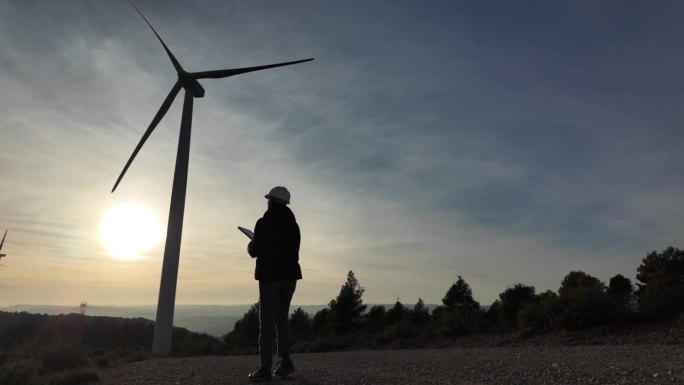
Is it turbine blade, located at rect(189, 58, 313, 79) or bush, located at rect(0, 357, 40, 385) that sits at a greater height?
turbine blade, located at rect(189, 58, 313, 79)

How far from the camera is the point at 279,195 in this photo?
7.04m

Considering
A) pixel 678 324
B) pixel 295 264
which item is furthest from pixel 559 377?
pixel 678 324

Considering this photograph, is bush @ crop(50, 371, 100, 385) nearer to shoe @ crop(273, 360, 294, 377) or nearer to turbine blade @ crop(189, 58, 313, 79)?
shoe @ crop(273, 360, 294, 377)

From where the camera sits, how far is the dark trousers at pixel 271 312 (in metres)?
6.59

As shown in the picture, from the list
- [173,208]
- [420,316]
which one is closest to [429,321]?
[420,316]

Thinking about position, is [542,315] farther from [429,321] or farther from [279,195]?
[279,195]

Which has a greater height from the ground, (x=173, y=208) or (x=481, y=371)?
(x=173, y=208)

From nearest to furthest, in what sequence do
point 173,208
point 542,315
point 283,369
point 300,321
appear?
point 283,369
point 173,208
point 542,315
point 300,321

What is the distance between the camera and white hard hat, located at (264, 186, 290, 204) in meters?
7.02

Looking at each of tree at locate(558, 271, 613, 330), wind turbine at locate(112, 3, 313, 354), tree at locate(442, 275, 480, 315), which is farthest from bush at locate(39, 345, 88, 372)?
tree at locate(442, 275, 480, 315)

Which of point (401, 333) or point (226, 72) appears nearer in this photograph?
point (401, 333)

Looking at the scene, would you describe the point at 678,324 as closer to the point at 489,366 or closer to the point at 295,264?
the point at 489,366

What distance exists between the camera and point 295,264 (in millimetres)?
6828

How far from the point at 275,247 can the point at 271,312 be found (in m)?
0.97
